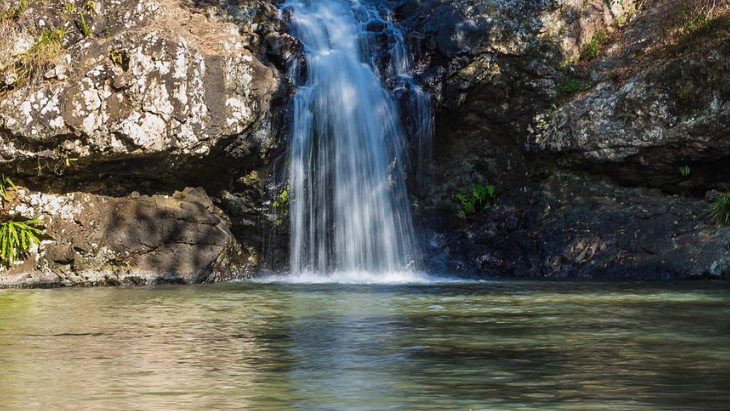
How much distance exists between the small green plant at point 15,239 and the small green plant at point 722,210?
10661 millimetres

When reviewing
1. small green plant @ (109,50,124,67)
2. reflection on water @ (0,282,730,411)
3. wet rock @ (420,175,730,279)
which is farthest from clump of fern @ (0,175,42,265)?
wet rock @ (420,175,730,279)

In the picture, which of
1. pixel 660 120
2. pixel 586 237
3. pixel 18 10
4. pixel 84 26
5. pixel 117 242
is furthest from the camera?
pixel 660 120

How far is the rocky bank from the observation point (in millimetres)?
14586

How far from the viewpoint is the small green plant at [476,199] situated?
1714cm

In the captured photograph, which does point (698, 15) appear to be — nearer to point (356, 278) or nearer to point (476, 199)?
point (476, 199)

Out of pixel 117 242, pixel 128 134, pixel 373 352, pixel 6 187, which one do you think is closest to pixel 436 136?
pixel 128 134

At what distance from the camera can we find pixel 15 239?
14.2 m

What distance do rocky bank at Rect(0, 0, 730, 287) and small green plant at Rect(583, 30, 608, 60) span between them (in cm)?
6

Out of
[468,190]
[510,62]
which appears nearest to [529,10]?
[510,62]

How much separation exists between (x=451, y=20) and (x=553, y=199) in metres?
3.85

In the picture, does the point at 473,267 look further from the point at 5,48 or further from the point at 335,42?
the point at 5,48

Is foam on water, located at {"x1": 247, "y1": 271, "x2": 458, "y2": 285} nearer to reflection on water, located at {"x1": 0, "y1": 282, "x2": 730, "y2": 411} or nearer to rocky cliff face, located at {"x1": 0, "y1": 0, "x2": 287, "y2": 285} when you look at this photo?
rocky cliff face, located at {"x1": 0, "y1": 0, "x2": 287, "y2": 285}

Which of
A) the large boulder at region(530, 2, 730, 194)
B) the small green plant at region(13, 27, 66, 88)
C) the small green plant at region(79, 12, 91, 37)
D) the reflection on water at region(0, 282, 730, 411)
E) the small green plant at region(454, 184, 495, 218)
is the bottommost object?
the reflection on water at region(0, 282, 730, 411)

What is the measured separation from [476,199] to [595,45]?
3842mm
